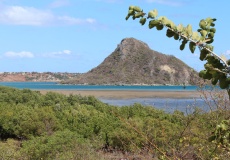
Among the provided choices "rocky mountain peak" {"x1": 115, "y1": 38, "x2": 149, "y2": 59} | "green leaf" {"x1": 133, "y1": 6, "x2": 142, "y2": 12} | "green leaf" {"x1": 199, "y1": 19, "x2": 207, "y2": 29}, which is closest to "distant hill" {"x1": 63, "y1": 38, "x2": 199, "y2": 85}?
"rocky mountain peak" {"x1": 115, "y1": 38, "x2": 149, "y2": 59}

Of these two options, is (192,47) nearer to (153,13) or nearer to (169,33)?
(169,33)

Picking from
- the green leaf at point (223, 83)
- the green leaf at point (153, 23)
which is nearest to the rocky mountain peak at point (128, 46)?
the green leaf at point (153, 23)

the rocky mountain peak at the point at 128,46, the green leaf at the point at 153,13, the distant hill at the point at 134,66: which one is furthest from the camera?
the rocky mountain peak at the point at 128,46

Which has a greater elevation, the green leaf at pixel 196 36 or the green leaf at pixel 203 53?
the green leaf at pixel 196 36

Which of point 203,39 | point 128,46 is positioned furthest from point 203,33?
point 128,46

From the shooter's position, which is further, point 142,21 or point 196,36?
point 142,21

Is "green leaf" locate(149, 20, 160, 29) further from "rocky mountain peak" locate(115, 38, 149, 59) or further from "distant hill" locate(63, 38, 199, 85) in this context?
"rocky mountain peak" locate(115, 38, 149, 59)

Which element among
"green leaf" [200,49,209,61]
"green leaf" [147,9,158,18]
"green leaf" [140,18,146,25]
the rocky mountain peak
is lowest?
"green leaf" [200,49,209,61]

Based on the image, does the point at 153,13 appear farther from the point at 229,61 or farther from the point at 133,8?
the point at 229,61

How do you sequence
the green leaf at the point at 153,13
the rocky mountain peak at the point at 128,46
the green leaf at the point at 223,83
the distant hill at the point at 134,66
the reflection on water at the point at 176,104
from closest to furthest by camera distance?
the green leaf at the point at 223,83 < the green leaf at the point at 153,13 < the reflection on water at the point at 176,104 < the distant hill at the point at 134,66 < the rocky mountain peak at the point at 128,46

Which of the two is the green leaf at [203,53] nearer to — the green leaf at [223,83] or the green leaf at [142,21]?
the green leaf at [223,83]

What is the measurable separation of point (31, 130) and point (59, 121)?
1505 mm

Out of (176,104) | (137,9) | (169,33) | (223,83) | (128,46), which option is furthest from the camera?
(128,46)

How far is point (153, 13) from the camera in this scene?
198cm
